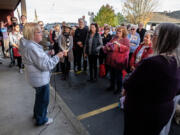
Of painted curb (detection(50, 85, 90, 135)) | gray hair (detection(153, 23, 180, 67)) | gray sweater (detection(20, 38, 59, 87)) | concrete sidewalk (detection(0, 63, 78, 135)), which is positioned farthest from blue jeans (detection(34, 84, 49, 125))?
gray hair (detection(153, 23, 180, 67))

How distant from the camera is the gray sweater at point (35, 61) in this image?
1830 mm

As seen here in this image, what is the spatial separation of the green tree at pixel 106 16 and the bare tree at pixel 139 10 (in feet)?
43.9

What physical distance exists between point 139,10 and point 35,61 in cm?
2241

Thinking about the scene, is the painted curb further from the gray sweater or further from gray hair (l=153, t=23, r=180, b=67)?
gray hair (l=153, t=23, r=180, b=67)

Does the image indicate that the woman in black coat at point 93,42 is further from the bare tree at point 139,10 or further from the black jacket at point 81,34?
the bare tree at point 139,10

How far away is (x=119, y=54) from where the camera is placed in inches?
136

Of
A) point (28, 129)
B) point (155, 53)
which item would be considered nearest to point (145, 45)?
point (155, 53)

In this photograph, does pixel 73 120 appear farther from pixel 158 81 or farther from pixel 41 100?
pixel 158 81

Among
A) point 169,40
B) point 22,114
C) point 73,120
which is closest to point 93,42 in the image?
point 73,120

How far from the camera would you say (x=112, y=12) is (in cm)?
3569

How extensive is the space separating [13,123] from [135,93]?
2.40m

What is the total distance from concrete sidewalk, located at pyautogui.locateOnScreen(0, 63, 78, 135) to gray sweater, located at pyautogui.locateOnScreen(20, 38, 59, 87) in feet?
2.95

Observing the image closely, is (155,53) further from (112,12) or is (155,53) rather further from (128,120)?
(112,12)

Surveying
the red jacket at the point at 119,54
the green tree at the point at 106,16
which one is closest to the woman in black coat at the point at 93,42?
the red jacket at the point at 119,54
